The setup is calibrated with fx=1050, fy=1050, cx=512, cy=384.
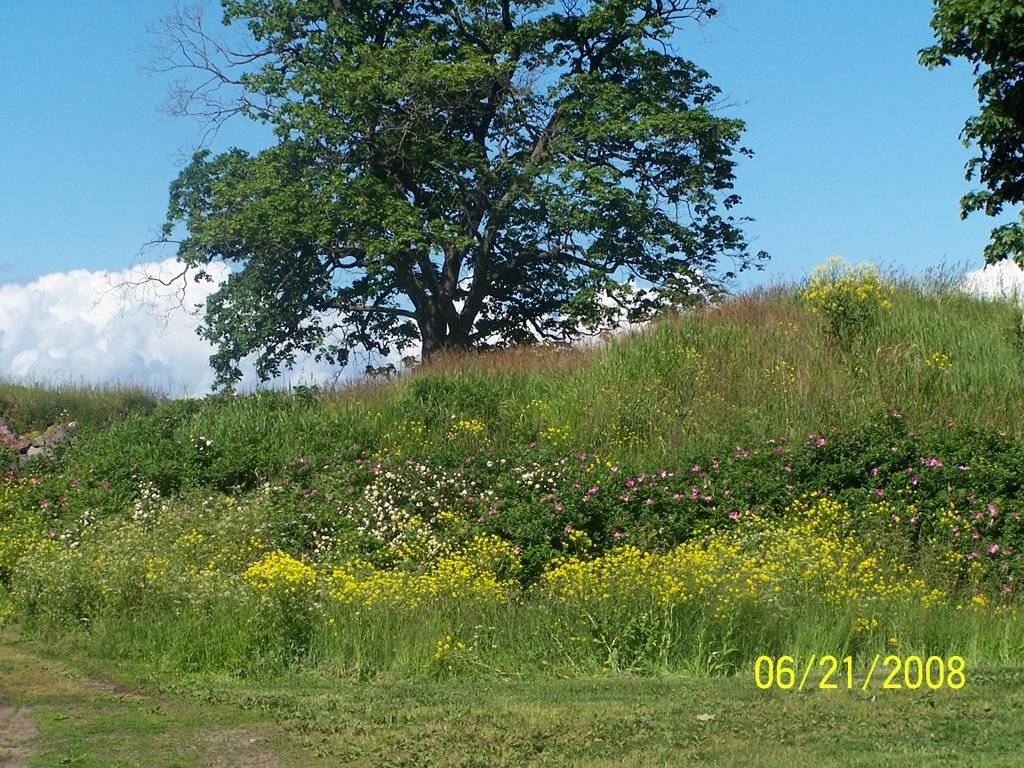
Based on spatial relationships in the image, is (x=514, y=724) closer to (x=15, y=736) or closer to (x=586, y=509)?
(x=15, y=736)

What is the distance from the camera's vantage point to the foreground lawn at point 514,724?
578 centimetres

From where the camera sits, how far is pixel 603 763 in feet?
18.3

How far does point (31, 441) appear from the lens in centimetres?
1781

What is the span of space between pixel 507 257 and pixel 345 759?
17.6m

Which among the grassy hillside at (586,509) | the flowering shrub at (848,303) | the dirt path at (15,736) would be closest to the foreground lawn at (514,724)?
the dirt path at (15,736)

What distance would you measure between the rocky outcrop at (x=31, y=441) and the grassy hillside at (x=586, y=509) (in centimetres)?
46

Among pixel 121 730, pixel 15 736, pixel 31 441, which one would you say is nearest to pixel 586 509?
pixel 121 730

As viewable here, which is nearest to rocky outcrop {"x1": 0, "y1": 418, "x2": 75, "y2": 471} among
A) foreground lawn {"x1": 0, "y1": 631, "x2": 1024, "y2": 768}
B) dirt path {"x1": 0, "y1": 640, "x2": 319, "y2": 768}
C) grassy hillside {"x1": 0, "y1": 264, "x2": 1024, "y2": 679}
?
grassy hillside {"x1": 0, "y1": 264, "x2": 1024, "y2": 679}

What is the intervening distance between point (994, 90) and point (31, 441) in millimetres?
15803

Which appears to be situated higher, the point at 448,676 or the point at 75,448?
the point at 75,448

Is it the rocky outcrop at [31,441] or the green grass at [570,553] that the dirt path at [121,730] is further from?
the rocky outcrop at [31,441]

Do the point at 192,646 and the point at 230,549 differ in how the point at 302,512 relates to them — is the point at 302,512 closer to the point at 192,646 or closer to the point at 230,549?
Answer: the point at 230,549

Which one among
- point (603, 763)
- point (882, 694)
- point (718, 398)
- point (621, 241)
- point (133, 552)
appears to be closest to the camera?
point (603, 763)

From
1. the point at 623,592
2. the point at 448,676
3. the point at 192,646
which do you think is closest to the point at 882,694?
the point at 623,592
